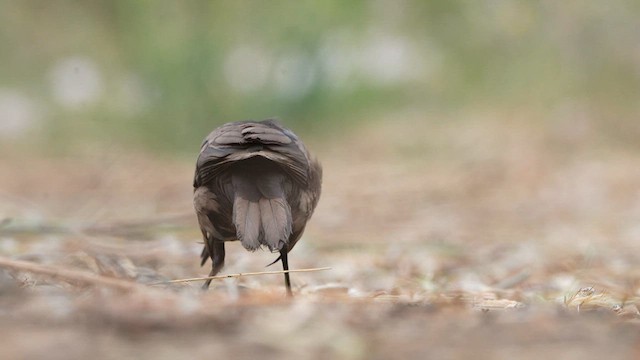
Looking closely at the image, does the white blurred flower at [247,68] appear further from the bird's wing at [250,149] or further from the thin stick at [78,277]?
the thin stick at [78,277]

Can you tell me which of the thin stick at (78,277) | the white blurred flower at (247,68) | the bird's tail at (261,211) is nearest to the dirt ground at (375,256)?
the thin stick at (78,277)

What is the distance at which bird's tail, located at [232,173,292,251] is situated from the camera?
2.80m

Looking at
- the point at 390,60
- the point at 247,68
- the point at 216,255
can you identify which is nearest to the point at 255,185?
the point at 216,255

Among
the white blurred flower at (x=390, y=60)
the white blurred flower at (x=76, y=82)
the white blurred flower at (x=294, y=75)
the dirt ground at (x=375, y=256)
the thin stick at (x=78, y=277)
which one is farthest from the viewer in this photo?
the white blurred flower at (x=76, y=82)

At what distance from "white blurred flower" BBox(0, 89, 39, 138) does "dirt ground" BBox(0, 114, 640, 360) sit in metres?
1.35

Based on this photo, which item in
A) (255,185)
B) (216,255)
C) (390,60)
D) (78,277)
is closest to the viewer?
(78,277)

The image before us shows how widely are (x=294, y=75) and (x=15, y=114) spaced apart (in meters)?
4.14

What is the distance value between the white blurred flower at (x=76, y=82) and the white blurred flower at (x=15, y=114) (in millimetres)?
359

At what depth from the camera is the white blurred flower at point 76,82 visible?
35.7 feet

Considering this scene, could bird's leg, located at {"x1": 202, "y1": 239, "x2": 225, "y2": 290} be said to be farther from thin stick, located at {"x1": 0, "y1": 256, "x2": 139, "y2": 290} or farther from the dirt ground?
thin stick, located at {"x1": 0, "y1": 256, "x2": 139, "y2": 290}

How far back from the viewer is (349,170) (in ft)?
27.9

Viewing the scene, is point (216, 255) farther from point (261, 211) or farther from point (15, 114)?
point (15, 114)

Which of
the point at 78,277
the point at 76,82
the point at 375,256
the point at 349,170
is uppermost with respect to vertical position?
the point at 76,82

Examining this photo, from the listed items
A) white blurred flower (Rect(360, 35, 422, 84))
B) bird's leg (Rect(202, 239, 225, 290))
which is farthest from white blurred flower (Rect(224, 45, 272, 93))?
bird's leg (Rect(202, 239, 225, 290))
